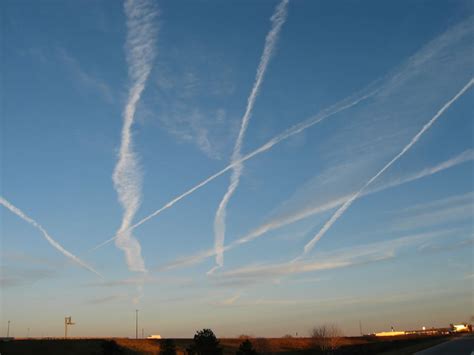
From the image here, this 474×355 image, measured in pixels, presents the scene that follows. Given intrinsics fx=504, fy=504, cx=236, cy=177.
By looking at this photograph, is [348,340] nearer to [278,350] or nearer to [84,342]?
[278,350]

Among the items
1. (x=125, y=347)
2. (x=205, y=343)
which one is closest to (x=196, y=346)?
(x=205, y=343)

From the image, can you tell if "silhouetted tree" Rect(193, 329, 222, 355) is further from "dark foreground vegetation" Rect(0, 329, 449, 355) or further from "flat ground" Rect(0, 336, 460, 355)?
"flat ground" Rect(0, 336, 460, 355)

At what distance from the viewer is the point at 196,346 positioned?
49.0m

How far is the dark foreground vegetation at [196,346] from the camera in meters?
51.0

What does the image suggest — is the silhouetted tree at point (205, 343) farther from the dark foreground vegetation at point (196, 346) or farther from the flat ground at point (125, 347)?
the flat ground at point (125, 347)

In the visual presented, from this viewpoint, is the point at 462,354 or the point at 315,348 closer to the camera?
the point at 462,354

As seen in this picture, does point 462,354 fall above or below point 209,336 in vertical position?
below

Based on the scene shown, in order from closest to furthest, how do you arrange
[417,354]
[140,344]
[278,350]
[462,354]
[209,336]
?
[209,336]
[462,354]
[417,354]
[140,344]
[278,350]

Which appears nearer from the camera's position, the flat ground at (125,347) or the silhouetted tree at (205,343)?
the silhouetted tree at (205,343)

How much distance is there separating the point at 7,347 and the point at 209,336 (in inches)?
2633

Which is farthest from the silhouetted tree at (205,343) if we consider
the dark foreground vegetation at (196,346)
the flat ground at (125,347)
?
the flat ground at (125,347)

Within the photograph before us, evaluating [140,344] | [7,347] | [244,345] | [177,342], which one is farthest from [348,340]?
[244,345]

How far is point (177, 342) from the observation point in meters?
126

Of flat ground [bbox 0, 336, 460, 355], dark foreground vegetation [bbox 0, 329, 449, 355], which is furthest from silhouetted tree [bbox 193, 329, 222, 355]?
flat ground [bbox 0, 336, 460, 355]
